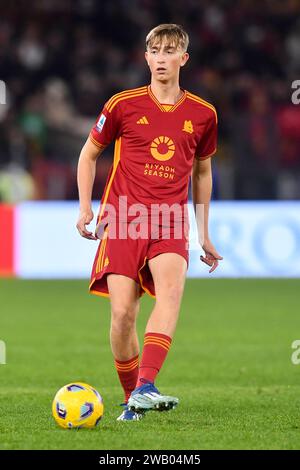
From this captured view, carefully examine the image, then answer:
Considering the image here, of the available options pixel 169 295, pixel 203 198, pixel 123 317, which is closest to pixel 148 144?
pixel 203 198

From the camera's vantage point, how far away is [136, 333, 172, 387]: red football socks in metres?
6.06

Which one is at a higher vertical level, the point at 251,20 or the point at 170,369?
the point at 251,20

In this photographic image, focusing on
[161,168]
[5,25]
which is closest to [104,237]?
[161,168]

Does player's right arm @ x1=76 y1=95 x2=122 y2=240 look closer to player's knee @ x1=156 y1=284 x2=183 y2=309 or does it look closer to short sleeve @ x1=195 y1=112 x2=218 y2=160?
short sleeve @ x1=195 y1=112 x2=218 y2=160

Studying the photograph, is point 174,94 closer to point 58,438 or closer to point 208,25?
point 58,438

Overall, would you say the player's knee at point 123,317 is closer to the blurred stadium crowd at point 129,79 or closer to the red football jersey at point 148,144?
the red football jersey at point 148,144

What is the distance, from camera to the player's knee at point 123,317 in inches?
243

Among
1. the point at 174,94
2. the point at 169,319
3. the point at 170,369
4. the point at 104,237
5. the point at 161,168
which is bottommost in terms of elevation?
the point at 170,369

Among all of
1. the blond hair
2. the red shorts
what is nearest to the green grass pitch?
the red shorts

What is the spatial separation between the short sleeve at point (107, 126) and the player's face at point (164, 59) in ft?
0.99

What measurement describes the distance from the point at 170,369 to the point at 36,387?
53.8 inches

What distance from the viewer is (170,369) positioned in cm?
879

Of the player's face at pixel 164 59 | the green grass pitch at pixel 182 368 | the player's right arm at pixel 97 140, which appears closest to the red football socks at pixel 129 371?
the green grass pitch at pixel 182 368

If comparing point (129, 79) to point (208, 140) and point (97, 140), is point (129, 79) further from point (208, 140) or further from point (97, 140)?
point (97, 140)
